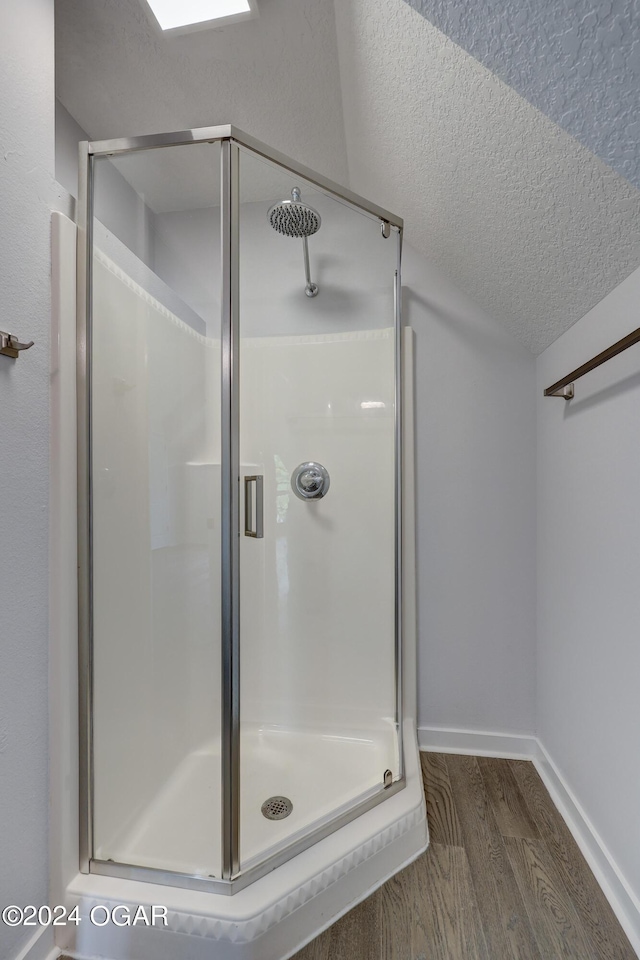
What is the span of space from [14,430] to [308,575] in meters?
1.16

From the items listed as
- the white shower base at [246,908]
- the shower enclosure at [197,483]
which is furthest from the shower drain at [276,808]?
the white shower base at [246,908]

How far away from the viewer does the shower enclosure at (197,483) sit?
48.2 inches

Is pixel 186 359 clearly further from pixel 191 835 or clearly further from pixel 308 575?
pixel 191 835

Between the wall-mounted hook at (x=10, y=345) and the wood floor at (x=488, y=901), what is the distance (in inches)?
59.6

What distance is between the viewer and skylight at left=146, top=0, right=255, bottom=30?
1.29m

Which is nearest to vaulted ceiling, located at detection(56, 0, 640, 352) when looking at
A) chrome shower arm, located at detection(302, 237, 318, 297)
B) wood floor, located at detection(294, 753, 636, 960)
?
chrome shower arm, located at detection(302, 237, 318, 297)

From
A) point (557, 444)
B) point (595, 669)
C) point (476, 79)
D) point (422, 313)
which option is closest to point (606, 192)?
→ point (476, 79)

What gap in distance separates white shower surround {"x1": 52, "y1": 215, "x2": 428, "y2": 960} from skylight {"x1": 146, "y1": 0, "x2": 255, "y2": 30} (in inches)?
25.2

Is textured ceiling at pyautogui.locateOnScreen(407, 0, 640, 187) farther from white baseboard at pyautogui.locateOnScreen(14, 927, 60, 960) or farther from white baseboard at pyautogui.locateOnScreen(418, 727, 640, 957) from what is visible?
white baseboard at pyautogui.locateOnScreen(14, 927, 60, 960)

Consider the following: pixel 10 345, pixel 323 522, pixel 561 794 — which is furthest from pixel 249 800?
pixel 10 345

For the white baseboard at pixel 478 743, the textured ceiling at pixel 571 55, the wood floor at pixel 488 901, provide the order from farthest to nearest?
1. the white baseboard at pixel 478 743
2. the wood floor at pixel 488 901
3. the textured ceiling at pixel 571 55

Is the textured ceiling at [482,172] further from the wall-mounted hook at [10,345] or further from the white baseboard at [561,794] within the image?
the white baseboard at [561,794]

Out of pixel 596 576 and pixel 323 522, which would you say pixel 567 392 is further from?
pixel 323 522

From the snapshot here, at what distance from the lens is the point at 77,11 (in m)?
1.34
